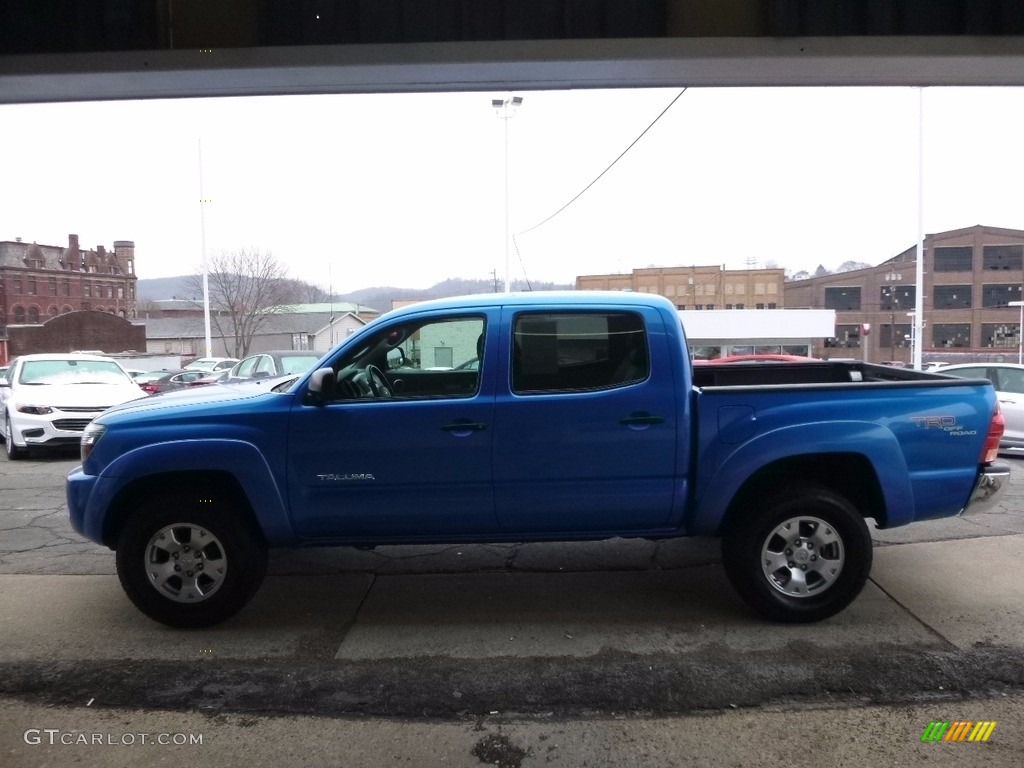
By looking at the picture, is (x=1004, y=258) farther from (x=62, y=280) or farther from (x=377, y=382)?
(x=62, y=280)

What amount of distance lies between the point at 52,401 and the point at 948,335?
23.4 m

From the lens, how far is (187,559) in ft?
15.0

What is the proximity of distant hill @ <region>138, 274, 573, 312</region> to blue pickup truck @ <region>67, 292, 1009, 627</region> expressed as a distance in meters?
1.48

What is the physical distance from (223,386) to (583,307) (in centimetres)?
276

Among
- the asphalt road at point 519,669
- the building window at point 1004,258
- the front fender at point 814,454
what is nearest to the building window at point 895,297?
the building window at point 1004,258

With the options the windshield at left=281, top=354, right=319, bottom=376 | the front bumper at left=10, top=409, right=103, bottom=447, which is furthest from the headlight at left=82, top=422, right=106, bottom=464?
the windshield at left=281, top=354, right=319, bottom=376

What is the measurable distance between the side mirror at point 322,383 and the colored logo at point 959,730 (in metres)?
3.59

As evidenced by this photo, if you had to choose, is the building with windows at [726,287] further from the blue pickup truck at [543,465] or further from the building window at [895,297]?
the blue pickup truck at [543,465]

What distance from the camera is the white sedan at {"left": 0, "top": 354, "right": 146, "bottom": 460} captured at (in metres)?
11.4

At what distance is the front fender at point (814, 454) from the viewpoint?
176 inches

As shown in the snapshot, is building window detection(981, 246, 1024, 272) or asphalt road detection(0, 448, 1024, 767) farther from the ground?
building window detection(981, 246, 1024, 272)

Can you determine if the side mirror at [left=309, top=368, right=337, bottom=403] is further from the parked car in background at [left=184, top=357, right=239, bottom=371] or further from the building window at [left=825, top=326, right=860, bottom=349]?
the parked car in background at [left=184, top=357, right=239, bottom=371]

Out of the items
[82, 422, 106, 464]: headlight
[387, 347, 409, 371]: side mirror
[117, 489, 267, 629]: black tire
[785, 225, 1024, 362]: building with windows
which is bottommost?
[117, 489, 267, 629]: black tire

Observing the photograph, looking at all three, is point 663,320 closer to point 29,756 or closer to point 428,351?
point 428,351
